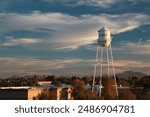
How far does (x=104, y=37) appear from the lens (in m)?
40.5

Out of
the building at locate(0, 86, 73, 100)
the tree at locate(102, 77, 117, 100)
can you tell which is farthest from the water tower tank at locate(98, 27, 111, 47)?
the building at locate(0, 86, 73, 100)

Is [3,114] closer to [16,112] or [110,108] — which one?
[16,112]

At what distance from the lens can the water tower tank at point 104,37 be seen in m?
40.2

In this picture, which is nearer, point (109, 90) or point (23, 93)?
point (23, 93)

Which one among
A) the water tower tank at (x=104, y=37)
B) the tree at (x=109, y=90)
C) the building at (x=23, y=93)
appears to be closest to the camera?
the water tower tank at (x=104, y=37)

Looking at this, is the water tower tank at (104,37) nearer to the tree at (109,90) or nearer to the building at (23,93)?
the tree at (109,90)

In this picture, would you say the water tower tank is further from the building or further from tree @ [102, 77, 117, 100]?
the building

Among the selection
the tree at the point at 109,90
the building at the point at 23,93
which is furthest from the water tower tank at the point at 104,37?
the building at the point at 23,93

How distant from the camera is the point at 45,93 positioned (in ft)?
156

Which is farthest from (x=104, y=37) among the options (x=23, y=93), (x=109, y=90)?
(x=23, y=93)

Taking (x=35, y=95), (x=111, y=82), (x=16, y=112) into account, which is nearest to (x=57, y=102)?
(x=16, y=112)

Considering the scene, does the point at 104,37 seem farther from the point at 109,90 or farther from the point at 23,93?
the point at 23,93

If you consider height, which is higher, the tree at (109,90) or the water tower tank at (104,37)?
the water tower tank at (104,37)

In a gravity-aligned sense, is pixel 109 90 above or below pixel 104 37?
below
